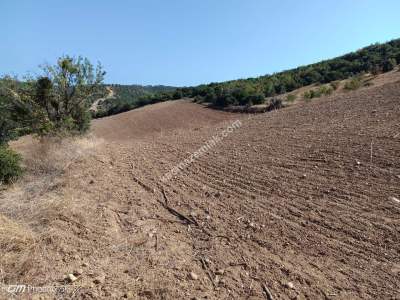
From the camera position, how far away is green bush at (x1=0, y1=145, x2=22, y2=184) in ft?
23.0

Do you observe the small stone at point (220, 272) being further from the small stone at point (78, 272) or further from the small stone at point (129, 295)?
the small stone at point (78, 272)

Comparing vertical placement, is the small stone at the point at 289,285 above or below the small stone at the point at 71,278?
below

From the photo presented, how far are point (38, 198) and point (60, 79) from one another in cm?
727

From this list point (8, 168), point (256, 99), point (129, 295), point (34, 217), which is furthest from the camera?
point (256, 99)

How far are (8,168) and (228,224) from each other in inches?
204

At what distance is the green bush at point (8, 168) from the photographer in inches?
276

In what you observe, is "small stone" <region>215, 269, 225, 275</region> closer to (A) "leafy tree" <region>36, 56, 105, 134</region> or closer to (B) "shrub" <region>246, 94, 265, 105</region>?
(A) "leafy tree" <region>36, 56, 105, 134</region>

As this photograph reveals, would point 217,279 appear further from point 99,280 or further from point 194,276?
point 99,280

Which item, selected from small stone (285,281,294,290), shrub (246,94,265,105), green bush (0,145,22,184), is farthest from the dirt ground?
shrub (246,94,265,105)

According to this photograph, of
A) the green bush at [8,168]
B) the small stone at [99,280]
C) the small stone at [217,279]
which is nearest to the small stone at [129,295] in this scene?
the small stone at [99,280]

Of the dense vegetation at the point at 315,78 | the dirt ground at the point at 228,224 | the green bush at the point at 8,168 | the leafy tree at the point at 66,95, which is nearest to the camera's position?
the dirt ground at the point at 228,224

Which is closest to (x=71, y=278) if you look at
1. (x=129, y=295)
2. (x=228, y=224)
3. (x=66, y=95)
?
(x=129, y=295)

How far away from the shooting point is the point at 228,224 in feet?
14.8

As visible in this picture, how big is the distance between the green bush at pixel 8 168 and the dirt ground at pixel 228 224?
70 centimetres
